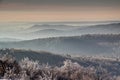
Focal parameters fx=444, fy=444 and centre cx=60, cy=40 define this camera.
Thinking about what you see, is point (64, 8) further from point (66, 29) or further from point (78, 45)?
point (78, 45)

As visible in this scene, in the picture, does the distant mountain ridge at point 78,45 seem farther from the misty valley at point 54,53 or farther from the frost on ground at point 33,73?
the frost on ground at point 33,73

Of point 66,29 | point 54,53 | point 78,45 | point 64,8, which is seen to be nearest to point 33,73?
point 64,8

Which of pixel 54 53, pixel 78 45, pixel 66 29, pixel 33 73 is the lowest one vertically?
pixel 33 73

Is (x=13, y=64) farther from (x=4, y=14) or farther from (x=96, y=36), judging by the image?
(x=96, y=36)

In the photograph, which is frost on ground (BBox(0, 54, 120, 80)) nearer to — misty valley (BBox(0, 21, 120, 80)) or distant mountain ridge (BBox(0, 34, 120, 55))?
misty valley (BBox(0, 21, 120, 80))

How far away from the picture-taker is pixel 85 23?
25.9m

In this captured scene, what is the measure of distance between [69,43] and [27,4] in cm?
2418

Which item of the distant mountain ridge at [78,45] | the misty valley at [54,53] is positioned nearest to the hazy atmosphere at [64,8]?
the misty valley at [54,53]

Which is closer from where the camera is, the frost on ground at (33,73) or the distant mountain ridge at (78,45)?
the frost on ground at (33,73)

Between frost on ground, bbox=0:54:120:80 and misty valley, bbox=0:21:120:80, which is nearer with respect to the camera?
frost on ground, bbox=0:54:120:80

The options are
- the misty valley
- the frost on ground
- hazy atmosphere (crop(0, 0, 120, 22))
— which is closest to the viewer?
the frost on ground

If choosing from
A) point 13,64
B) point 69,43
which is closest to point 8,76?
point 13,64

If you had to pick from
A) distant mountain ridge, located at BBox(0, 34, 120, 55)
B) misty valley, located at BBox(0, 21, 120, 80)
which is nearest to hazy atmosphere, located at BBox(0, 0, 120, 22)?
misty valley, located at BBox(0, 21, 120, 80)

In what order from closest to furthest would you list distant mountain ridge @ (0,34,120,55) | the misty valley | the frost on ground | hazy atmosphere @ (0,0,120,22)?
the frost on ground → the misty valley → hazy atmosphere @ (0,0,120,22) → distant mountain ridge @ (0,34,120,55)
